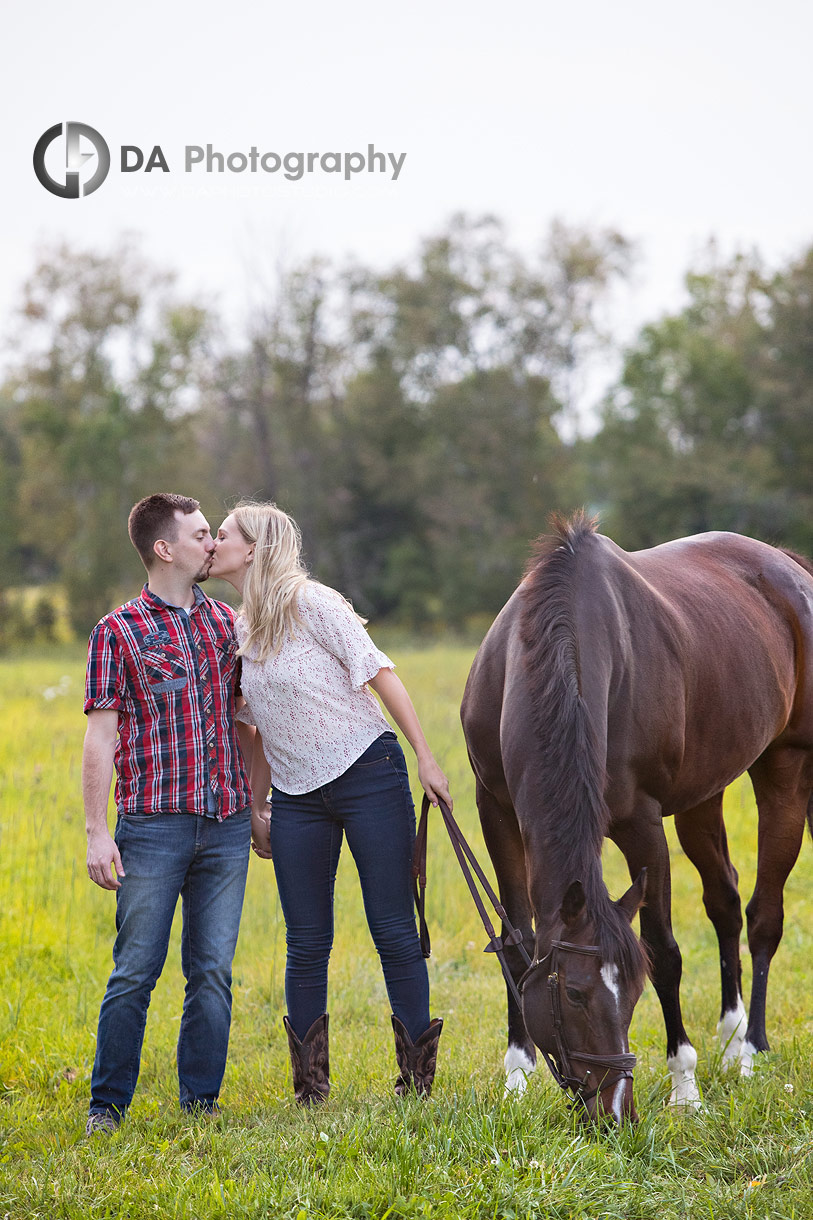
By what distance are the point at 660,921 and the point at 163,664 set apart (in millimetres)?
1906

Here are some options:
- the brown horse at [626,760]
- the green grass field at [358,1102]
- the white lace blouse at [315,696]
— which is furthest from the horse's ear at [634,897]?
the white lace blouse at [315,696]

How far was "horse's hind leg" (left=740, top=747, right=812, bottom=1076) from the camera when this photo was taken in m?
4.55

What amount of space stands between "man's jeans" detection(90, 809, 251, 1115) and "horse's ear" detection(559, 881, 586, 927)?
3.85 feet

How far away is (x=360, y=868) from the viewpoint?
3.39 metres

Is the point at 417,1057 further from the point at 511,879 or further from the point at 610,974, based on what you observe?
the point at 610,974

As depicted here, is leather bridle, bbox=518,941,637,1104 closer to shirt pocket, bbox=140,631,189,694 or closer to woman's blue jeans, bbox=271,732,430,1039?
woman's blue jeans, bbox=271,732,430,1039

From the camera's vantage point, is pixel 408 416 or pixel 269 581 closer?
pixel 269 581

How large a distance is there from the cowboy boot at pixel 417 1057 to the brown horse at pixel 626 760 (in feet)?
1.14

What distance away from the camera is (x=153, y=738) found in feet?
10.9

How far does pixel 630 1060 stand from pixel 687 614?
191 centimetres

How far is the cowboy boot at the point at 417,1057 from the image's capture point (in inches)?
131

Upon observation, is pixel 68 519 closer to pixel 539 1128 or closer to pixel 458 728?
pixel 458 728

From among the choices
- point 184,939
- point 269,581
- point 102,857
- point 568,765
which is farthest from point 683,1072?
point 269,581

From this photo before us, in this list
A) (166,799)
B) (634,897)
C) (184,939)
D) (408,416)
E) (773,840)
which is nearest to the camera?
(634,897)
